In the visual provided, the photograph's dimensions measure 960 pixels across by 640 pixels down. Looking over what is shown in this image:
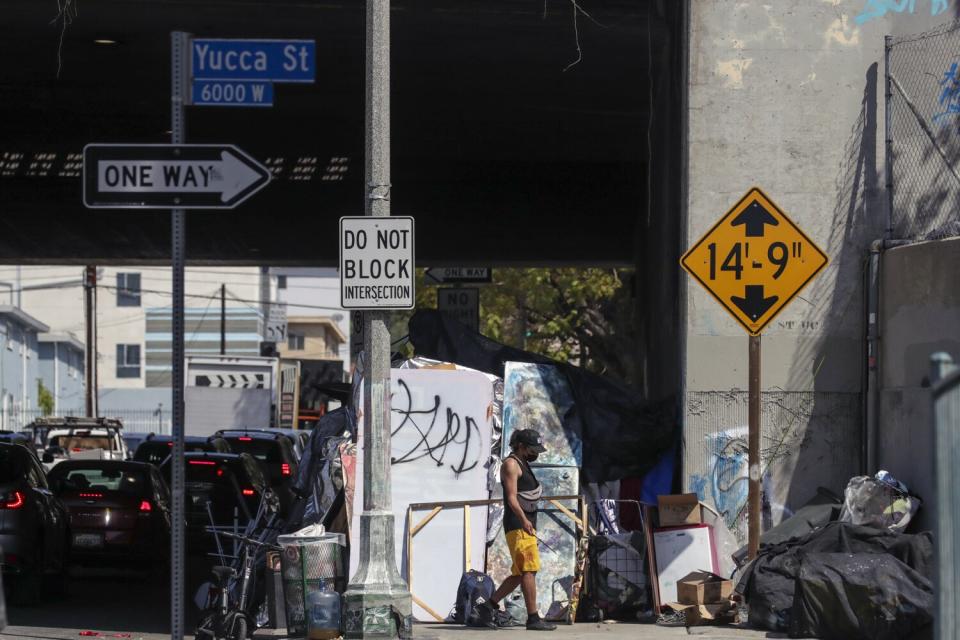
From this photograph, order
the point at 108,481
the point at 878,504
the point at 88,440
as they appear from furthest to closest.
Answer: the point at 88,440, the point at 108,481, the point at 878,504

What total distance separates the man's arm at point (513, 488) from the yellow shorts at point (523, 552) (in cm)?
6

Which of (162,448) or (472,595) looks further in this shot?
(162,448)

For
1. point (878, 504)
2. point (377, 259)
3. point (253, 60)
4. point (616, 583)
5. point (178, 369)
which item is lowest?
point (616, 583)

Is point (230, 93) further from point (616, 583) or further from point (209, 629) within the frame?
point (616, 583)

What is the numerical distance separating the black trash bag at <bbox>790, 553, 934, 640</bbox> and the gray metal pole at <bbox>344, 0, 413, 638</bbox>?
309 centimetres

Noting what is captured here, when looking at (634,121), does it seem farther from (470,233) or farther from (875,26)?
(875,26)

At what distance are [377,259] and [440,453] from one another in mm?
2709

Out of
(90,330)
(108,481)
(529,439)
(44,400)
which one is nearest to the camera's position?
(529,439)

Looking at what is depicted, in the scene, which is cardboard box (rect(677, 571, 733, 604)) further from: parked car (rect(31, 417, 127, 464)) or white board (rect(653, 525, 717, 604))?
parked car (rect(31, 417, 127, 464))

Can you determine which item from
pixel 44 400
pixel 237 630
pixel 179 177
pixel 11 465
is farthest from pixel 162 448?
pixel 44 400

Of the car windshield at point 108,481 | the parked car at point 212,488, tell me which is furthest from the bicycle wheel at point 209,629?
the parked car at point 212,488

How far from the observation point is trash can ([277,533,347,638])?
11.5m

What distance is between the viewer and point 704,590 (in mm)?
11672

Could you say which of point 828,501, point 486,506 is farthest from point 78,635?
point 828,501
